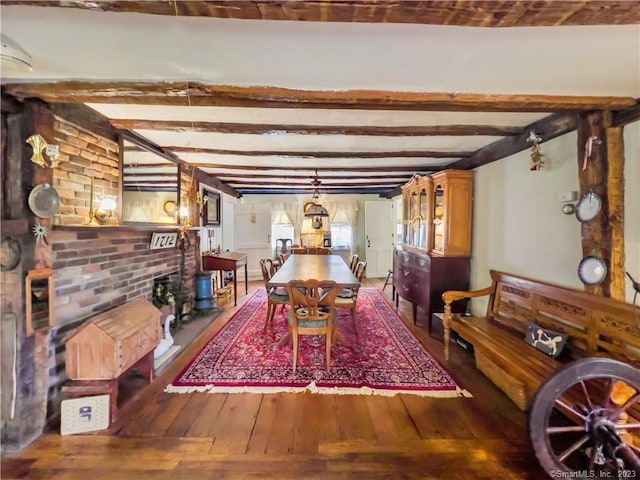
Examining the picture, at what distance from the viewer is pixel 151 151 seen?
325 centimetres

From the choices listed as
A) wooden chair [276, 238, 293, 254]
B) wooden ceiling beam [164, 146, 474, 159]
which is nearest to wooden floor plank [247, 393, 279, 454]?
wooden ceiling beam [164, 146, 474, 159]

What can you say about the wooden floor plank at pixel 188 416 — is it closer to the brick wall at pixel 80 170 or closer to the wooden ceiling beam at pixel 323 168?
the brick wall at pixel 80 170

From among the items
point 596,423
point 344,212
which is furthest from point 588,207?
point 344,212

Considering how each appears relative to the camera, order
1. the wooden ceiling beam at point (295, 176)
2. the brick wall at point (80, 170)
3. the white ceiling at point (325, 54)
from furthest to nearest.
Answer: the wooden ceiling beam at point (295, 176) < the brick wall at point (80, 170) < the white ceiling at point (325, 54)

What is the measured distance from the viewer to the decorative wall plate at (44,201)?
1.83 m

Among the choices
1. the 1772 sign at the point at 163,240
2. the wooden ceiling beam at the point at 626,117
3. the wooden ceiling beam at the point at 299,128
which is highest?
the wooden ceiling beam at the point at 299,128

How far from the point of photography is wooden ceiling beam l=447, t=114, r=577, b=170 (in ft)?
7.54

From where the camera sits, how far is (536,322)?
248 centimetres

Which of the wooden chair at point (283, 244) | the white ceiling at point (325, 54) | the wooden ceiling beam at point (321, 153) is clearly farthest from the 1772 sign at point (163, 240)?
the wooden chair at point (283, 244)

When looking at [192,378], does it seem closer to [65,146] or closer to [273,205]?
[65,146]

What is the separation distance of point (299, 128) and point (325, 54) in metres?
1.19

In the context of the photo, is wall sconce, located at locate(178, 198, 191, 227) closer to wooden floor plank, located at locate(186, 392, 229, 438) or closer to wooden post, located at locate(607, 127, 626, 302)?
wooden floor plank, located at locate(186, 392, 229, 438)

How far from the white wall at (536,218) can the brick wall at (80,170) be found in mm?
3731

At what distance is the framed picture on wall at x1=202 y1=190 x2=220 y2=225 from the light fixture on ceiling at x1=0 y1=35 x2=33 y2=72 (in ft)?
11.8
